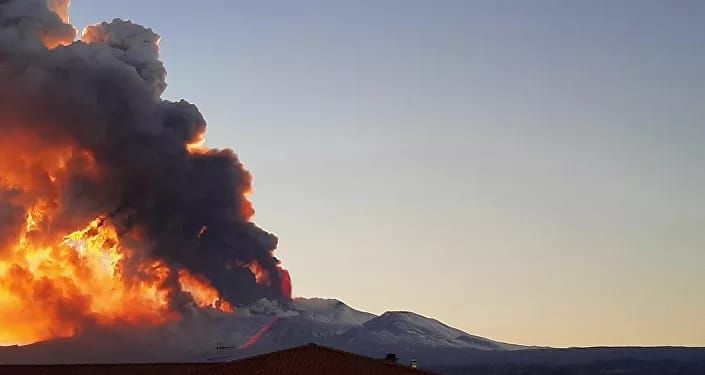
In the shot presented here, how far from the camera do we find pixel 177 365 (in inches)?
2936

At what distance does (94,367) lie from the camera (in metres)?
71.8

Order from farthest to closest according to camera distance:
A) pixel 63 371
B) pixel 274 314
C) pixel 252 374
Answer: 1. pixel 274 314
2. pixel 63 371
3. pixel 252 374

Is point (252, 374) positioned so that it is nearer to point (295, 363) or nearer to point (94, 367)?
point (295, 363)

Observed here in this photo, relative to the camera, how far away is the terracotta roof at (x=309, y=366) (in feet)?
171

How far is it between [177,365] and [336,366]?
25.3m

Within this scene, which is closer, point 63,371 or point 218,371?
point 218,371

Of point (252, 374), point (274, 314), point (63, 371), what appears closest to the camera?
point (252, 374)

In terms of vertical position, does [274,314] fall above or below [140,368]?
above

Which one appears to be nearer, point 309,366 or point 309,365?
point 309,366

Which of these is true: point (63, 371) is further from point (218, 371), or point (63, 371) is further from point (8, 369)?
point (218, 371)

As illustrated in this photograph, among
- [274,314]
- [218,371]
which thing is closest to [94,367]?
[218,371]

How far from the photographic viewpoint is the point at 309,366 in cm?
5294

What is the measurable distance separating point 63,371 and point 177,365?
877 cm

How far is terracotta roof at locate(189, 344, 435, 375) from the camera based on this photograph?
171 feet
